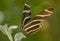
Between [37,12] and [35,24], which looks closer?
Answer: [35,24]

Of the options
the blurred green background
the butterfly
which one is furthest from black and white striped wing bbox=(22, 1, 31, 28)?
the blurred green background

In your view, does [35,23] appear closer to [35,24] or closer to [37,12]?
[35,24]

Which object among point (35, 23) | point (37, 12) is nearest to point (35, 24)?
point (35, 23)

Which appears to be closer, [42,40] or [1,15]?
[42,40]

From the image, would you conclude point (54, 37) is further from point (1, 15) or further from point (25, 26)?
point (25, 26)

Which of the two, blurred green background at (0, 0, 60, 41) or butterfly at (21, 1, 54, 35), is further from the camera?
blurred green background at (0, 0, 60, 41)

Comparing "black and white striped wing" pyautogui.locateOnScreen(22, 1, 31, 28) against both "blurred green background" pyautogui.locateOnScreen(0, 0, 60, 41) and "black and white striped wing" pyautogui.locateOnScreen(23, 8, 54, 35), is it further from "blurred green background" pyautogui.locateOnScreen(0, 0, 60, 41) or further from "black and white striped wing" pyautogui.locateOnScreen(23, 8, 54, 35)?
"blurred green background" pyautogui.locateOnScreen(0, 0, 60, 41)

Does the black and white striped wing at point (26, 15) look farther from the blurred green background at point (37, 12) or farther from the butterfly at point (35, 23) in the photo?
the blurred green background at point (37, 12)

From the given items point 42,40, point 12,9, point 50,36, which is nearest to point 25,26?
point 42,40

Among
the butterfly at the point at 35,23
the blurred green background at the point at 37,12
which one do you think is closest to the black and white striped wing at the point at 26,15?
the butterfly at the point at 35,23

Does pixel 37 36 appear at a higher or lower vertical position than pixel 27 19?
lower

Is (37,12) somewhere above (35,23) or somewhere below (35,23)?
below
